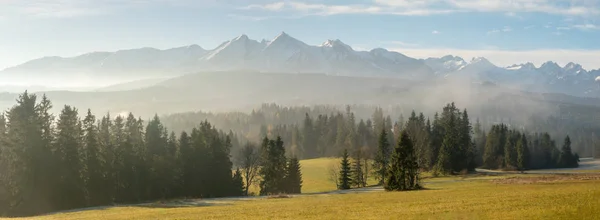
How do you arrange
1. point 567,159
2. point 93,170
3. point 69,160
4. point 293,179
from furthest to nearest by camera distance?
point 567,159 < point 293,179 < point 93,170 < point 69,160

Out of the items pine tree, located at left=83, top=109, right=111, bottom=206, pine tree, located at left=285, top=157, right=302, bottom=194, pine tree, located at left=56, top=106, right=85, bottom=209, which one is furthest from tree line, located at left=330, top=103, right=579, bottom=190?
pine tree, located at left=56, top=106, right=85, bottom=209

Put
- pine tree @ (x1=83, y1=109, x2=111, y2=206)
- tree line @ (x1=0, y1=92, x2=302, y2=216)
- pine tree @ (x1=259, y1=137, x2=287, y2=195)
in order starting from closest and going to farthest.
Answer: tree line @ (x1=0, y1=92, x2=302, y2=216)
pine tree @ (x1=83, y1=109, x2=111, y2=206)
pine tree @ (x1=259, y1=137, x2=287, y2=195)

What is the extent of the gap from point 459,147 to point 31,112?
351ft

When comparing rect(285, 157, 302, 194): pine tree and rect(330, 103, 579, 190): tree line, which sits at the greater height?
rect(330, 103, 579, 190): tree line

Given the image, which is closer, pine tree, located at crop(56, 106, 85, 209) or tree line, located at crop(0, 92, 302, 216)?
tree line, located at crop(0, 92, 302, 216)

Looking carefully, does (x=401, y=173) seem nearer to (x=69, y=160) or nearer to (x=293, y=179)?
(x=293, y=179)

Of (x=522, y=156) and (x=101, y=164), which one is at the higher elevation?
(x=101, y=164)

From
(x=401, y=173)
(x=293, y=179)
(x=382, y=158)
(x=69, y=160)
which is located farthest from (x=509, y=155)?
(x=69, y=160)

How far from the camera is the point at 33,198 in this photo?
243ft

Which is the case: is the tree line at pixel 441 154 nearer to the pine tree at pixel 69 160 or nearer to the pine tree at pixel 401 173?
the pine tree at pixel 401 173

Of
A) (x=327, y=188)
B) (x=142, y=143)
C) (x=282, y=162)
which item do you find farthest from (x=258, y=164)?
(x=142, y=143)

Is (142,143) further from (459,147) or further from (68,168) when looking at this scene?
(459,147)

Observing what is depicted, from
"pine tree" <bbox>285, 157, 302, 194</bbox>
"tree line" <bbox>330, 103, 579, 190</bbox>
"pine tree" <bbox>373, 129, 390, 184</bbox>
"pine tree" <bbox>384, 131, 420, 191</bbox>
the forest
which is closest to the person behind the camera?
the forest

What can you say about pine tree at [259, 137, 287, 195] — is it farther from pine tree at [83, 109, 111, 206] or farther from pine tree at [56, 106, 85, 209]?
pine tree at [56, 106, 85, 209]
